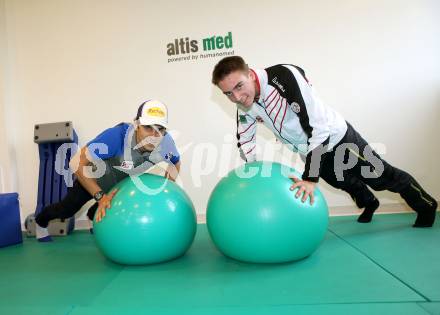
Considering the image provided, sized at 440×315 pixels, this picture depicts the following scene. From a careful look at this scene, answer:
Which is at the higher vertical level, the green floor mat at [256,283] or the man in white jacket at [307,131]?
the man in white jacket at [307,131]

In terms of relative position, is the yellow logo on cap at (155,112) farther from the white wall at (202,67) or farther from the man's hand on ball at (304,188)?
the white wall at (202,67)

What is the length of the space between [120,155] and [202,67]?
1531mm

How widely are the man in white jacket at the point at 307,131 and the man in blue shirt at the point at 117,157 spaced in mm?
549

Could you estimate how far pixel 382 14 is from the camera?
335 cm

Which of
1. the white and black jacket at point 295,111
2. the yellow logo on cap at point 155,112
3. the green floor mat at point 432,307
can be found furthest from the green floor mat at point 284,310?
the yellow logo on cap at point 155,112

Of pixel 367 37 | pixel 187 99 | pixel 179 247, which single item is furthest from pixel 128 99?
pixel 367 37

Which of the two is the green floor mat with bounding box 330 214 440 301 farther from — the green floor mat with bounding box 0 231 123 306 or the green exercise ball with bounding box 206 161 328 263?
the green floor mat with bounding box 0 231 123 306

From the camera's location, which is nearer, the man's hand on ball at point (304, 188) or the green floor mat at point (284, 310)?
the green floor mat at point (284, 310)

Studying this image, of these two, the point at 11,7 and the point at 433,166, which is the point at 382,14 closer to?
the point at 433,166

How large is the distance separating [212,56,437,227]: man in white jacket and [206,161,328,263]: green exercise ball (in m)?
0.12

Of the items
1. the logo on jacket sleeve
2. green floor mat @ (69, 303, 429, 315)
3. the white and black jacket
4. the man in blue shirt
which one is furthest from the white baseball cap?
green floor mat @ (69, 303, 429, 315)

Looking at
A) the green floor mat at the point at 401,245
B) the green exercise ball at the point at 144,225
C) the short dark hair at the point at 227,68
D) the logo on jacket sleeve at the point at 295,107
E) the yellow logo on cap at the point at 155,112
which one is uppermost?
the short dark hair at the point at 227,68

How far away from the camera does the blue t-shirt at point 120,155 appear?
228 cm

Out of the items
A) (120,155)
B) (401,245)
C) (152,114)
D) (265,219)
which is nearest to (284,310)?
(265,219)
